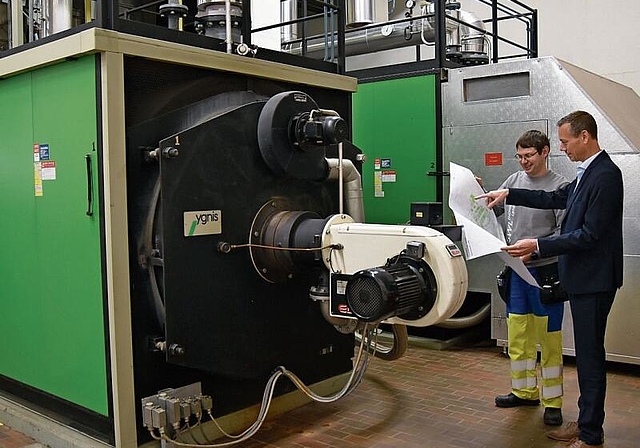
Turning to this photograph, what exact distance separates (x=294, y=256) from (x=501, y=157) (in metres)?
2.46

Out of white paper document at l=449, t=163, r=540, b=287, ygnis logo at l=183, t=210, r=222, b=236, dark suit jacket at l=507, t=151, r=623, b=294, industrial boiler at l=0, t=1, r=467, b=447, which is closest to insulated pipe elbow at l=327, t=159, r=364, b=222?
industrial boiler at l=0, t=1, r=467, b=447

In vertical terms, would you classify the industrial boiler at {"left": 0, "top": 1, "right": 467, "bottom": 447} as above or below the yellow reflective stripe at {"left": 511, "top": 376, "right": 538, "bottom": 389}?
above

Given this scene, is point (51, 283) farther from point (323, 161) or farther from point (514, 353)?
point (514, 353)

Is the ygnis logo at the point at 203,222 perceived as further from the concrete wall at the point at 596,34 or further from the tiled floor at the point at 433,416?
the concrete wall at the point at 596,34

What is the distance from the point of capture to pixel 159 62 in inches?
121

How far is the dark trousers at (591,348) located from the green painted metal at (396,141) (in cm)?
226

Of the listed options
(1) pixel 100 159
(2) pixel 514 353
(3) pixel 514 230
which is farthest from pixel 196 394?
(3) pixel 514 230

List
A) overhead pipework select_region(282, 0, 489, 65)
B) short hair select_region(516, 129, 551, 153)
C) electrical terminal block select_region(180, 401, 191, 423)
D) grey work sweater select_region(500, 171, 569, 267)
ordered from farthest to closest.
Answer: overhead pipework select_region(282, 0, 489, 65) → grey work sweater select_region(500, 171, 569, 267) → short hair select_region(516, 129, 551, 153) → electrical terminal block select_region(180, 401, 191, 423)

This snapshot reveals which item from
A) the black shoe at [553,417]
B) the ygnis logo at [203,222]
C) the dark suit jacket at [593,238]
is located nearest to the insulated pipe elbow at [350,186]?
the ygnis logo at [203,222]

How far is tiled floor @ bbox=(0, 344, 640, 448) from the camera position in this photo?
3.39 m

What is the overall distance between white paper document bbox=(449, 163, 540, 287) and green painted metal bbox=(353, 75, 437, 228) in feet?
6.55

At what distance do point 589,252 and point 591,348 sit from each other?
17.3 inches

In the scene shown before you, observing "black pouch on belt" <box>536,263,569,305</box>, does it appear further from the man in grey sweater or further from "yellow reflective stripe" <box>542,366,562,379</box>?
"yellow reflective stripe" <box>542,366,562,379</box>

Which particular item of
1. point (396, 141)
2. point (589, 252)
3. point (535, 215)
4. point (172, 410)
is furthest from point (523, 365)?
point (396, 141)
